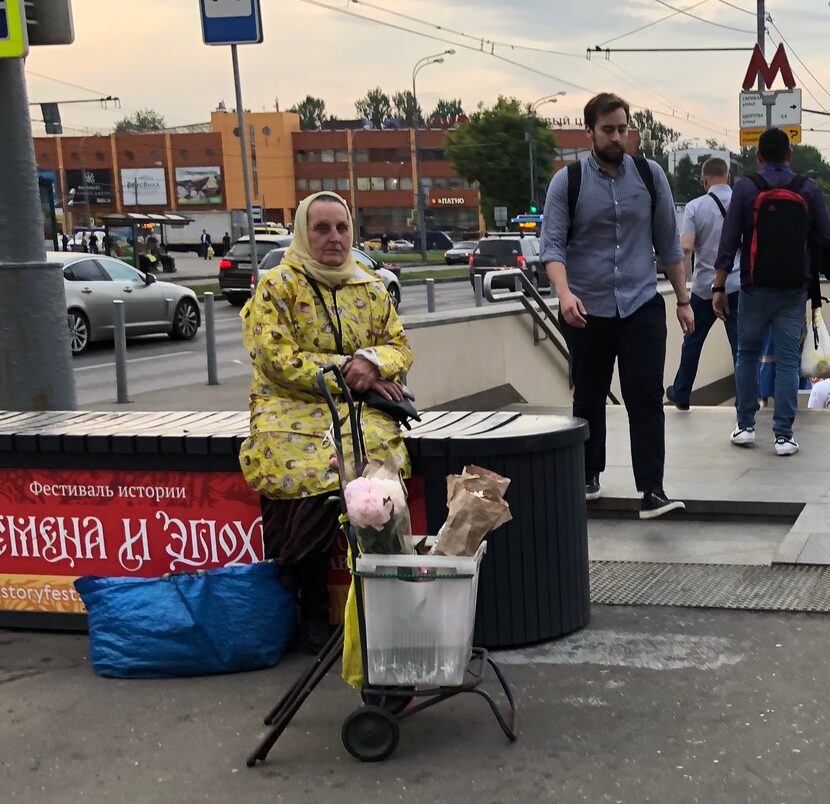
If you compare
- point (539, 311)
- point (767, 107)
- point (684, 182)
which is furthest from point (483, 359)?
point (684, 182)

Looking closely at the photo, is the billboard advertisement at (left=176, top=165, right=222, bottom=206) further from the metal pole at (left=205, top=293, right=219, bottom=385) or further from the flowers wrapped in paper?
the flowers wrapped in paper

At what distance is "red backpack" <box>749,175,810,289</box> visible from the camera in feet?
23.5

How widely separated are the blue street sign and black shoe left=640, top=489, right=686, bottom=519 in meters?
4.16

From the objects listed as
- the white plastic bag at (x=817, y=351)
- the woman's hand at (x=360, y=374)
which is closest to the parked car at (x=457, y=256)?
the white plastic bag at (x=817, y=351)

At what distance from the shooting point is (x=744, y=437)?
7.86 m

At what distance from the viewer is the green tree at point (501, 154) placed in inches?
3406

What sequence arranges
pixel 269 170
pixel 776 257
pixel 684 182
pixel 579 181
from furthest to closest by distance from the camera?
pixel 269 170 → pixel 684 182 → pixel 776 257 → pixel 579 181

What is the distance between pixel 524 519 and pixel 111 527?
5.32ft

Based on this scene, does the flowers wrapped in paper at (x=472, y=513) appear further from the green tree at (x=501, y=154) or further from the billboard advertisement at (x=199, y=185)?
the billboard advertisement at (x=199, y=185)

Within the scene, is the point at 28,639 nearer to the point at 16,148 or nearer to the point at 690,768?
the point at 16,148

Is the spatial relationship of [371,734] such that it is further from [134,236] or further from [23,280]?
[134,236]

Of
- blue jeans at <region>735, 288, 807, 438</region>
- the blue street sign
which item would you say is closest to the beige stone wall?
the blue street sign

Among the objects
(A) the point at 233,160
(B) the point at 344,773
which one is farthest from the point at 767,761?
(A) the point at 233,160

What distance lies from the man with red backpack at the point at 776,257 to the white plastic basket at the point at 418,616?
4.28 meters
